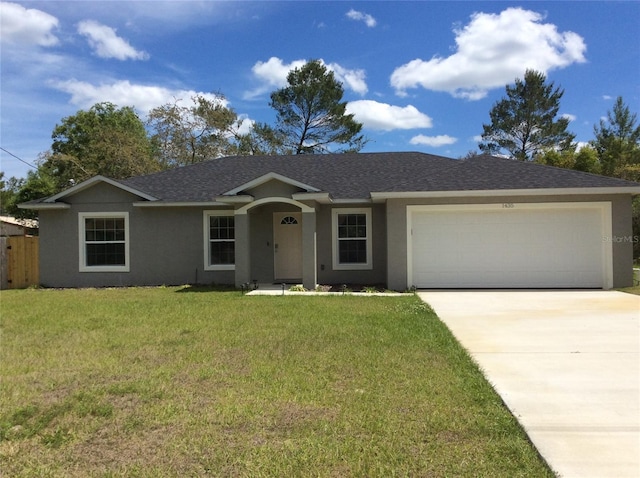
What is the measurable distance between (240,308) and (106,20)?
8.81 meters

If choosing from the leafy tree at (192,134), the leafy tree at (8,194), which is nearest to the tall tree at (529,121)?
the leafy tree at (192,134)

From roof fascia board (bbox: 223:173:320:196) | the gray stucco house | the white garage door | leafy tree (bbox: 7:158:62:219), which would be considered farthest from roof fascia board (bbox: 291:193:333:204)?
leafy tree (bbox: 7:158:62:219)

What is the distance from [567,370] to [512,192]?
7.98 metres

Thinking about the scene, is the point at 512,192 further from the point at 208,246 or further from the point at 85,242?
the point at 85,242

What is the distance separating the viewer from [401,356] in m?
5.81

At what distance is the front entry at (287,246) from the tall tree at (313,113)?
18298 mm

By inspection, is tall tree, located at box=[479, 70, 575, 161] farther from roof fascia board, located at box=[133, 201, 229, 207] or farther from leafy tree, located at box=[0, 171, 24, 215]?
→ leafy tree, located at box=[0, 171, 24, 215]

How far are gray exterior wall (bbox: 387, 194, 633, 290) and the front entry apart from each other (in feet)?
11.1

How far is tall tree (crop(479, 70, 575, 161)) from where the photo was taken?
111ft

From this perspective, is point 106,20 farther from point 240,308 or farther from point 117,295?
point 240,308

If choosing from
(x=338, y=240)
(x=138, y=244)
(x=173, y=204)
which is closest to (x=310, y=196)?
(x=338, y=240)

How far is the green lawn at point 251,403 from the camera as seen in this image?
10.8 feet

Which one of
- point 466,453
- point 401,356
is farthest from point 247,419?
point 401,356

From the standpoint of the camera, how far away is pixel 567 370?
529cm
